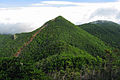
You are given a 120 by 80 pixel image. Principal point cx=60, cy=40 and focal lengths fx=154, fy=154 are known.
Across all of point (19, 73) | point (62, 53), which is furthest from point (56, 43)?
point (19, 73)

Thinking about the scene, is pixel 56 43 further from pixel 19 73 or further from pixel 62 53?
pixel 19 73

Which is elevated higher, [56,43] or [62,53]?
[56,43]

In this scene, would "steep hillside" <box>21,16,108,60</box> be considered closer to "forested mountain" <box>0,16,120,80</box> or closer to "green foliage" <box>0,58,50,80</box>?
"forested mountain" <box>0,16,120,80</box>

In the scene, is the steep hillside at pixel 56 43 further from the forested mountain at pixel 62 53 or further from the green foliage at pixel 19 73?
the green foliage at pixel 19 73

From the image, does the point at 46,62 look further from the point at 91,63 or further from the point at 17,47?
the point at 17,47

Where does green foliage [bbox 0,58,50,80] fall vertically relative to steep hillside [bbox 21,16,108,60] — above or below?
below

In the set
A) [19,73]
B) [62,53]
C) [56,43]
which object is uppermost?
[56,43]

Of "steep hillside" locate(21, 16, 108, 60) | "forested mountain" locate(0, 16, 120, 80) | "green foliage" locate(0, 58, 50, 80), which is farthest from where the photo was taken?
"steep hillside" locate(21, 16, 108, 60)

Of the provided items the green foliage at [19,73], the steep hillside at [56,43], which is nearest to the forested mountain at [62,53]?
the steep hillside at [56,43]

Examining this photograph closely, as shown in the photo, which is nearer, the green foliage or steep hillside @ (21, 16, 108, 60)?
the green foliage

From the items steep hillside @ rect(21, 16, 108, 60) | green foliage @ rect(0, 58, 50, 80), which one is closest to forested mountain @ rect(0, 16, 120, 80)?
steep hillside @ rect(21, 16, 108, 60)

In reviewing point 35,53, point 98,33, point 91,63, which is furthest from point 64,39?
point 98,33
